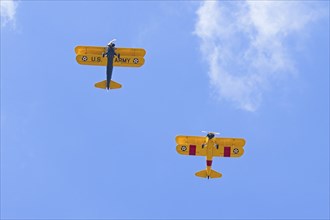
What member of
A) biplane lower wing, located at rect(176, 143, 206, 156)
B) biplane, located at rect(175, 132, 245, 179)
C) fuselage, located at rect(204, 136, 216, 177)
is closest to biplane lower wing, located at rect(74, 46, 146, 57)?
biplane, located at rect(175, 132, 245, 179)

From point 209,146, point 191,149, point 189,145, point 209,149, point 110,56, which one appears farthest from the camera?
point 110,56

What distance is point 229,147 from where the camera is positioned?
109375mm

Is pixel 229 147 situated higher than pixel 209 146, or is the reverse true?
pixel 229 147

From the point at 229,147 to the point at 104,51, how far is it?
1963 centimetres

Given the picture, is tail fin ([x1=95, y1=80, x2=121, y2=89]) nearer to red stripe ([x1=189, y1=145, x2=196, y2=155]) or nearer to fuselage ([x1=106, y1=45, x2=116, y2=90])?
fuselage ([x1=106, y1=45, x2=116, y2=90])

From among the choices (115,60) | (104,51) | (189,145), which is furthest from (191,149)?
(104,51)

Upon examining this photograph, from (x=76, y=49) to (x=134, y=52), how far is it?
287 inches

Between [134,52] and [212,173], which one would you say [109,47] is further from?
[212,173]

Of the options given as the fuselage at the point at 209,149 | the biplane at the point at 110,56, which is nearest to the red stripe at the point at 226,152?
the fuselage at the point at 209,149

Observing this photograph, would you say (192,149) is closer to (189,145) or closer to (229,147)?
(189,145)

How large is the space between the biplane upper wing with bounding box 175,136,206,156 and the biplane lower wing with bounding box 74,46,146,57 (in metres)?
11.8

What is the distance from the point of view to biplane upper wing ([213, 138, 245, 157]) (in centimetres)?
10900

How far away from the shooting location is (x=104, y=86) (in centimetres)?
11488

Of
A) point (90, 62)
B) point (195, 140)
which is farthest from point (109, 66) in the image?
point (195, 140)
